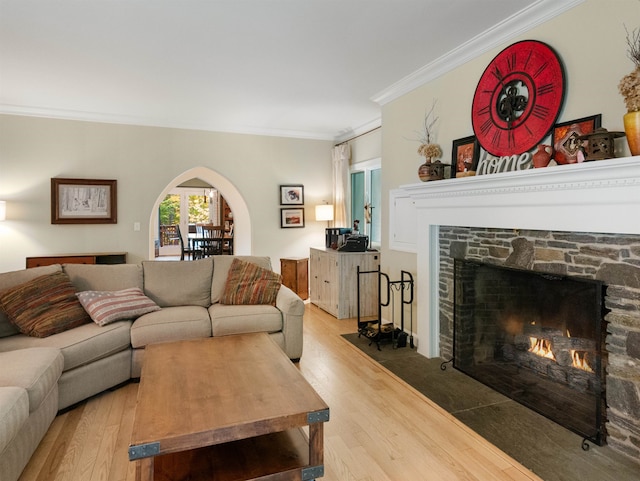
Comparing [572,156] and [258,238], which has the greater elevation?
[572,156]

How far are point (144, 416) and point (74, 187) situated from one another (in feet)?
14.1

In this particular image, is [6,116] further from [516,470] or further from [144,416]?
[516,470]

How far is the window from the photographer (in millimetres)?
5367

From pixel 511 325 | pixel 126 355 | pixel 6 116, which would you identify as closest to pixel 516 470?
pixel 511 325

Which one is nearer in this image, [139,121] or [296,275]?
[139,121]

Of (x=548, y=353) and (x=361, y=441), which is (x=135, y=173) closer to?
(x=361, y=441)

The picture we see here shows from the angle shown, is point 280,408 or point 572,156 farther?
point 572,156

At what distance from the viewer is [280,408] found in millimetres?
1721

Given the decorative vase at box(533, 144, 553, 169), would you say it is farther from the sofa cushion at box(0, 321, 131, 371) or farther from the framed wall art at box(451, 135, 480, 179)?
the sofa cushion at box(0, 321, 131, 371)

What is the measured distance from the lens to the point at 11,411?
1.68 metres

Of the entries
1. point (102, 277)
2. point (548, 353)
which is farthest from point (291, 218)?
point (548, 353)

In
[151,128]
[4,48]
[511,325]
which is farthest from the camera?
[151,128]

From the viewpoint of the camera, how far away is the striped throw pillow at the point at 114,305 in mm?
2918

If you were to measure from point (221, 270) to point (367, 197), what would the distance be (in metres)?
2.60
